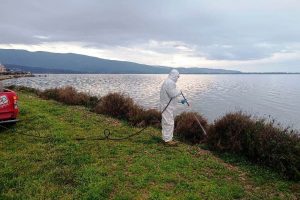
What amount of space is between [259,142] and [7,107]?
320 inches

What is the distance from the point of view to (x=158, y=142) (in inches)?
407

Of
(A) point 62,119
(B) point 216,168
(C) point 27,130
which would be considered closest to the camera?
(B) point 216,168

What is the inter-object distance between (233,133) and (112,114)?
23.1ft

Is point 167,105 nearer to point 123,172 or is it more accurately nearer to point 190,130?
point 190,130

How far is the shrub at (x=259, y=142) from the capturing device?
26.6 feet

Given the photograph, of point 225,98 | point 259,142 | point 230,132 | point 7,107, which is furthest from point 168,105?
point 225,98

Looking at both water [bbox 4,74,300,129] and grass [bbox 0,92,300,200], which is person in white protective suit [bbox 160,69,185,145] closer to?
grass [bbox 0,92,300,200]

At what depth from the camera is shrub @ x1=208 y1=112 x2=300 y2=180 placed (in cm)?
809

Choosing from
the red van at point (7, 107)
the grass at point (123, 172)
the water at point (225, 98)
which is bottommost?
the water at point (225, 98)

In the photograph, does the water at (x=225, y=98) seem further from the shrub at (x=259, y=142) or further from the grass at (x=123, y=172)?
the grass at (x=123, y=172)

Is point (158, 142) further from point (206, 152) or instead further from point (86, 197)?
point (86, 197)

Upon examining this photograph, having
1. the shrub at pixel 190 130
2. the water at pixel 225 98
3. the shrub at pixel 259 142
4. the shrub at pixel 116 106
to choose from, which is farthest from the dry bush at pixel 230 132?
the shrub at pixel 116 106

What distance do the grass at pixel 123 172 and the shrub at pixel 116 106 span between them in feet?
14.5

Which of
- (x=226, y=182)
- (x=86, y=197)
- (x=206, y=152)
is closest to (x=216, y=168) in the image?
(x=226, y=182)
